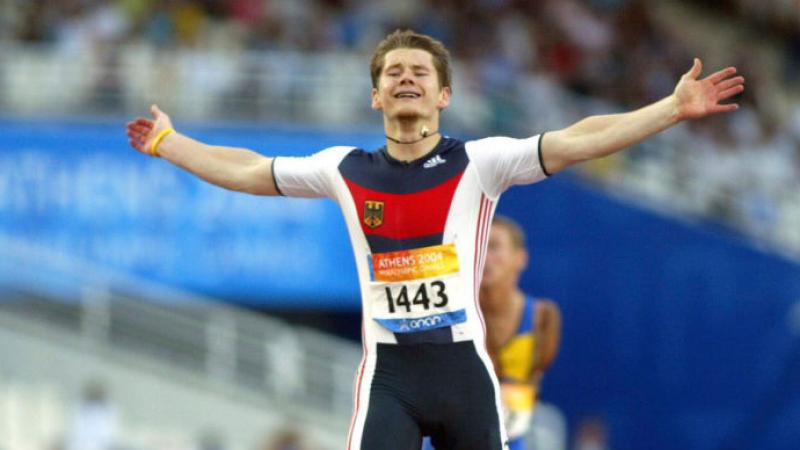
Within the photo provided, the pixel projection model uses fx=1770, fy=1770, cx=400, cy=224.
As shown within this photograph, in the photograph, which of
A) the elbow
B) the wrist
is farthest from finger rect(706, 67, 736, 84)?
the elbow

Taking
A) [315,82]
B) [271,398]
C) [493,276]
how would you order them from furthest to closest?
[315,82]
[271,398]
[493,276]

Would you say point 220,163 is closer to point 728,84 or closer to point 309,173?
point 309,173

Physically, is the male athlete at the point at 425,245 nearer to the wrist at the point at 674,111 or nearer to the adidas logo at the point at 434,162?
the adidas logo at the point at 434,162

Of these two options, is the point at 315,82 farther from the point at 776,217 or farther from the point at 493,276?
the point at 493,276

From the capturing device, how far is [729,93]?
747 cm

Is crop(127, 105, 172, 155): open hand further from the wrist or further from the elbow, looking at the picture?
the wrist

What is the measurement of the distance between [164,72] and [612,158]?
6090 millimetres

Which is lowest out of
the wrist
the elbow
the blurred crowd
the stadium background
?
the elbow

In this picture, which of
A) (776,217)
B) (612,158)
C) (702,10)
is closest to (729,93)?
(612,158)

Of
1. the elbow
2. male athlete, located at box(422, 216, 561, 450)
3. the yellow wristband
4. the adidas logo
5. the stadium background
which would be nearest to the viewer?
the elbow

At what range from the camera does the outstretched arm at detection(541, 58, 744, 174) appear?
24.2 feet

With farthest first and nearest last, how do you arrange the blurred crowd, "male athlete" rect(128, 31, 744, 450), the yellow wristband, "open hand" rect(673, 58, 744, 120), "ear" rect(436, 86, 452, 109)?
the blurred crowd → the yellow wristband → "ear" rect(436, 86, 452, 109) → "male athlete" rect(128, 31, 744, 450) → "open hand" rect(673, 58, 744, 120)

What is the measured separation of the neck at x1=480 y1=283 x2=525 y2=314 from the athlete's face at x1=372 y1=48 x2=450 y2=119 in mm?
2826

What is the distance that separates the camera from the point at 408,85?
7.75m
